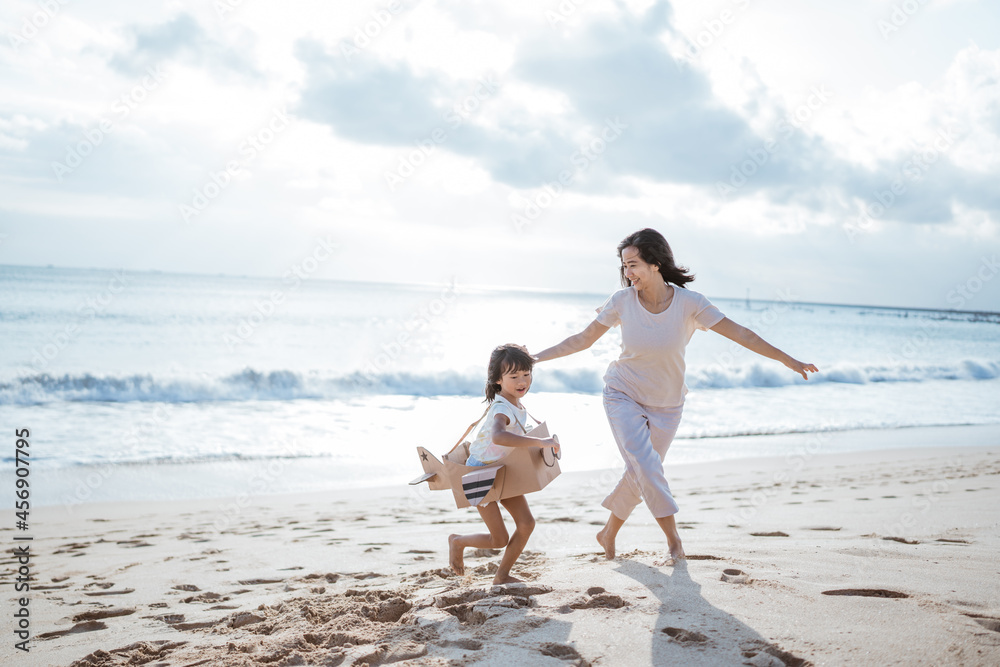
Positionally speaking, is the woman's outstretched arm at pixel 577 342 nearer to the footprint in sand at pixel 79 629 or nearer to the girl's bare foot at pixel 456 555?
the girl's bare foot at pixel 456 555

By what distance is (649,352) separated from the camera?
3834 millimetres

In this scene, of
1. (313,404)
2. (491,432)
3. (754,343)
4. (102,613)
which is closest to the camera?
(491,432)

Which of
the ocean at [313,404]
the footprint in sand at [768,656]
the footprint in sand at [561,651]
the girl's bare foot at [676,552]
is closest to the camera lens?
the footprint in sand at [768,656]

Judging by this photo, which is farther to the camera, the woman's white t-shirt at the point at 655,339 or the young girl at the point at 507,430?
the woman's white t-shirt at the point at 655,339

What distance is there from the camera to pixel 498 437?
328cm

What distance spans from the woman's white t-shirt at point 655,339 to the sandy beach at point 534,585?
3.24 ft

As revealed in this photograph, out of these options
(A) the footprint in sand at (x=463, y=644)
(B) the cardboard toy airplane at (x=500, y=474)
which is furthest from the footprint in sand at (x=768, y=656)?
(B) the cardboard toy airplane at (x=500, y=474)

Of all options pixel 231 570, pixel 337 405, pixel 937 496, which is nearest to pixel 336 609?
pixel 231 570

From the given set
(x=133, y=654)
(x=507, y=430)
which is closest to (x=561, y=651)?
(x=507, y=430)

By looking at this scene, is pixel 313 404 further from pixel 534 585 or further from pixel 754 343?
pixel 754 343

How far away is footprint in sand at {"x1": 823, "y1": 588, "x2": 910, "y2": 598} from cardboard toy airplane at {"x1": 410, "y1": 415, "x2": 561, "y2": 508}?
1.44 m

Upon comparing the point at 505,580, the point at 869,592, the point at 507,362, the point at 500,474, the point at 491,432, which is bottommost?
the point at 505,580

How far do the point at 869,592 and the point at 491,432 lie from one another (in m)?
1.92

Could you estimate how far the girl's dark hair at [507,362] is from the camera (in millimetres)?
3424
